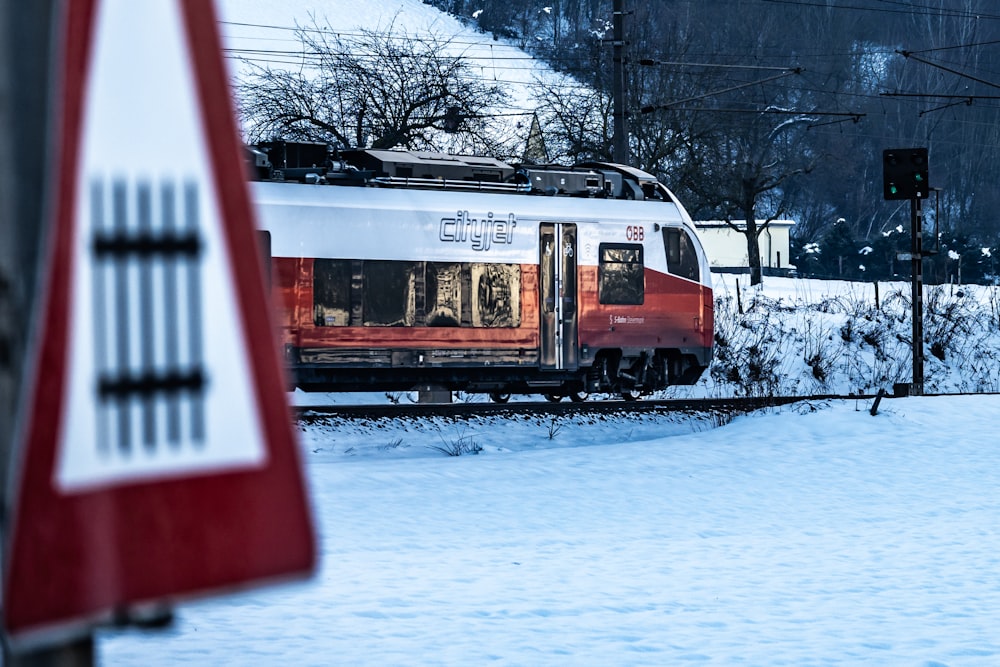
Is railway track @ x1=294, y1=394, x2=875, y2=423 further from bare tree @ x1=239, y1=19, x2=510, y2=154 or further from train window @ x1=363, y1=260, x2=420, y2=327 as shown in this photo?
bare tree @ x1=239, y1=19, x2=510, y2=154

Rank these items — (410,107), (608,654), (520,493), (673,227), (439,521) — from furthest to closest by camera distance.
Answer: (410,107) → (673,227) → (520,493) → (439,521) → (608,654)

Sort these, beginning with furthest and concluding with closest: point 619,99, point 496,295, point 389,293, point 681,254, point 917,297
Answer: point 619,99 → point 917,297 → point 681,254 → point 496,295 → point 389,293

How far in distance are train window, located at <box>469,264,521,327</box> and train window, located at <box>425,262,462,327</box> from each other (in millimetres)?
213

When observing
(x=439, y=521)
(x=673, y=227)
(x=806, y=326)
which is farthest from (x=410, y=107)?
(x=439, y=521)

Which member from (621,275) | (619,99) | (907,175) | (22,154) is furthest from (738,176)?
(22,154)

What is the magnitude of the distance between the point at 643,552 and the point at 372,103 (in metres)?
26.1

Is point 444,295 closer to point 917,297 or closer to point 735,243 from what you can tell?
point 917,297

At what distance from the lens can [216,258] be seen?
1.81 meters

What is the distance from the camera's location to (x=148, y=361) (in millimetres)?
1774

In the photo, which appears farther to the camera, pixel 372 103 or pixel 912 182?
pixel 372 103

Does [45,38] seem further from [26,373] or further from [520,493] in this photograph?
[520,493]

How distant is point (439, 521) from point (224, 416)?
31.3 feet

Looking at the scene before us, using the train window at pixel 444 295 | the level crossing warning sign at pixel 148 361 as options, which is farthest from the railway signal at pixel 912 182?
the level crossing warning sign at pixel 148 361

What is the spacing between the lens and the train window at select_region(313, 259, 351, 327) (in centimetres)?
1694
